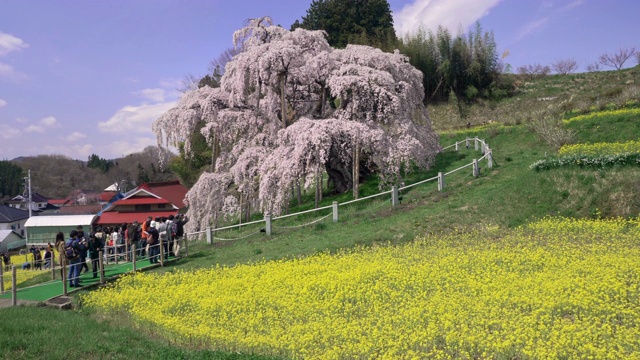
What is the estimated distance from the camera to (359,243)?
606 inches

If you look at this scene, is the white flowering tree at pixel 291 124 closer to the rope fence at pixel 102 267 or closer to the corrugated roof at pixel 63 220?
the rope fence at pixel 102 267

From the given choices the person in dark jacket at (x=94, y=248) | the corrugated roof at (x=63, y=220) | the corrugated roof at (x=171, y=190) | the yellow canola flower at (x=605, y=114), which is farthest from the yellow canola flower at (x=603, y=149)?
the corrugated roof at (x=63, y=220)

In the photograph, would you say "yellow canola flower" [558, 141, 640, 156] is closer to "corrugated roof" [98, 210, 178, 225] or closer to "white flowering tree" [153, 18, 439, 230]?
"white flowering tree" [153, 18, 439, 230]

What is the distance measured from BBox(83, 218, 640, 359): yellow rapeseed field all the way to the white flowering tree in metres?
7.08

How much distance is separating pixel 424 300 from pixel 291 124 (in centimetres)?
1585

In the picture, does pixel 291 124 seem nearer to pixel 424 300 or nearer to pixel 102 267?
pixel 102 267

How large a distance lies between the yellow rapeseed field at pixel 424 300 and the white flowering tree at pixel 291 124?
7.08 m

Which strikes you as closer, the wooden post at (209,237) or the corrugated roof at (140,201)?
the wooden post at (209,237)

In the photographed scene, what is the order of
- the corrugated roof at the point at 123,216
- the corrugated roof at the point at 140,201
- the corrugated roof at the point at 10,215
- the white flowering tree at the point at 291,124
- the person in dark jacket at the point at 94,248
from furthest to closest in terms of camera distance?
the corrugated roof at the point at 10,215 → the corrugated roof at the point at 140,201 → the corrugated roof at the point at 123,216 → the white flowering tree at the point at 291,124 → the person in dark jacket at the point at 94,248

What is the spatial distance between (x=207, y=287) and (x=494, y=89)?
163 ft

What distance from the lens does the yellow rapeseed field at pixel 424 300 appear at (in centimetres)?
714

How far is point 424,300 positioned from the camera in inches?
361

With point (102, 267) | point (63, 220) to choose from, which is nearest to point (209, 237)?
point (102, 267)

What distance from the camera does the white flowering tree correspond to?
810 inches
